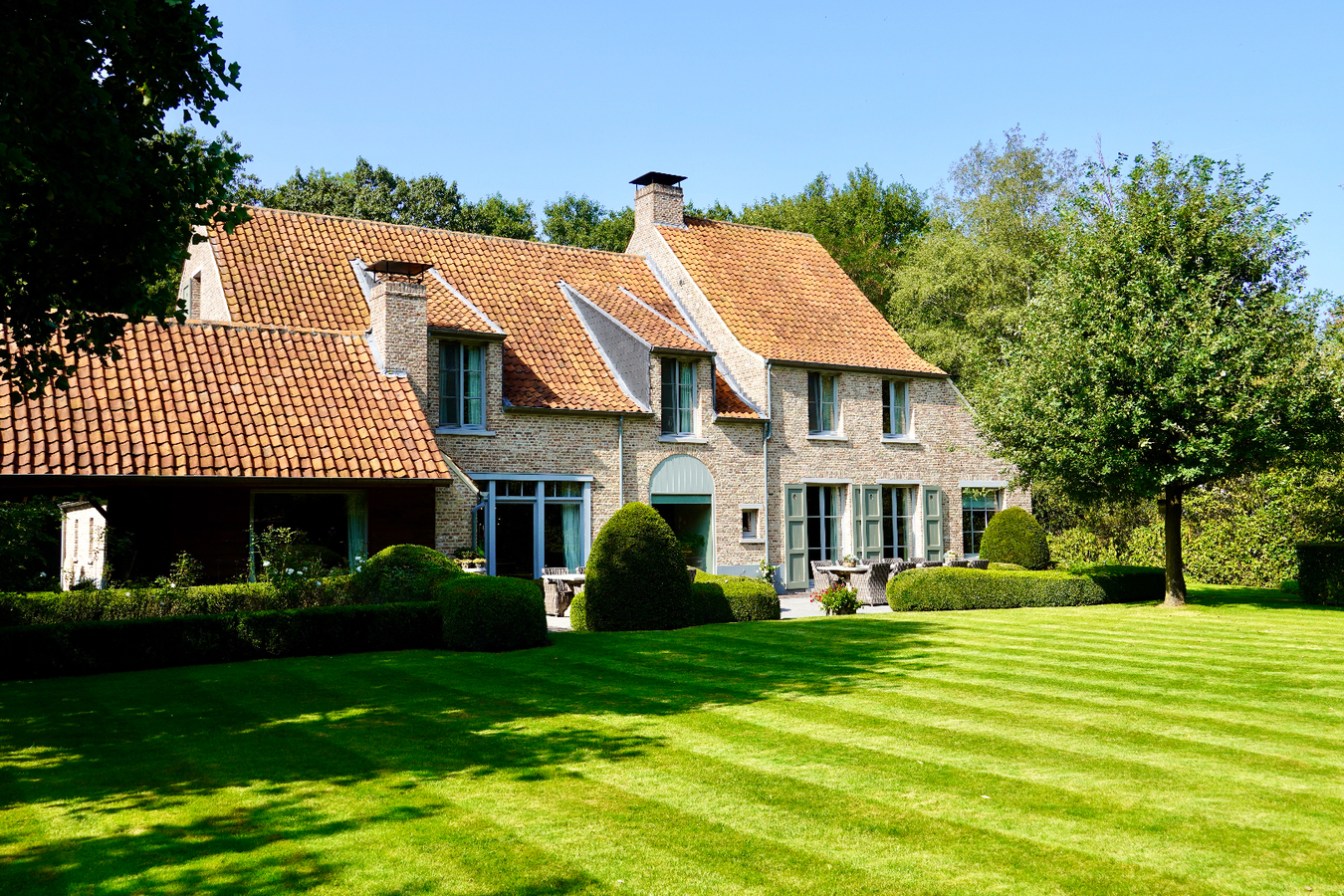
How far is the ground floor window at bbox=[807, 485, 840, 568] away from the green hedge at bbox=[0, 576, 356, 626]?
1484 centimetres

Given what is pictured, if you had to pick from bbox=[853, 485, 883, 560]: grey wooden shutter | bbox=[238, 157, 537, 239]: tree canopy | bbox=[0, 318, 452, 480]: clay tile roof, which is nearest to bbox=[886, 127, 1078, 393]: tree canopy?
bbox=[853, 485, 883, 560]: grey wooden shutter

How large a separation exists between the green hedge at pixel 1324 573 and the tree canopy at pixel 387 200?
31.6m

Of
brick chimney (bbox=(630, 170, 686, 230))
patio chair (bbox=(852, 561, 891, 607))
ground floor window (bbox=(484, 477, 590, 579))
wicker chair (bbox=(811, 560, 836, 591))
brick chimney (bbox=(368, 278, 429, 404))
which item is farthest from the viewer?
brick chimney (bbox=(630, 170, 686, 230))

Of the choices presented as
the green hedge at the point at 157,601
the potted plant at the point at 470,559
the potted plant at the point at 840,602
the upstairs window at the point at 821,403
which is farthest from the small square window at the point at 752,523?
the green hedge at the point at 157,601

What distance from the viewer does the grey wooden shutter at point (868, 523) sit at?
28188 mm

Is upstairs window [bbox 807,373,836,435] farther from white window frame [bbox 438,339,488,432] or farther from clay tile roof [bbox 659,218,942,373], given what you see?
white window frame [bbox 438,339,488,432]

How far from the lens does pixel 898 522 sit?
29297 mm

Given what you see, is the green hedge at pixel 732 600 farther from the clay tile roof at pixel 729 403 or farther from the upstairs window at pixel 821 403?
the upstairs window at pixel 821 403

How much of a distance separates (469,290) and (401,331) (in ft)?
15.7

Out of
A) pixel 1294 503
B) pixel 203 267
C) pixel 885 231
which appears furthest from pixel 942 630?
pixel 885 231

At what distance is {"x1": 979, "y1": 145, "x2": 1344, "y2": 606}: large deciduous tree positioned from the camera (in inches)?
785

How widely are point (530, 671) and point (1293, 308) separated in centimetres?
1734

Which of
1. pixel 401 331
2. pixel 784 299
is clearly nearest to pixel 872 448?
pixel 784 299

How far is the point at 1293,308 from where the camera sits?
67.8 feet
